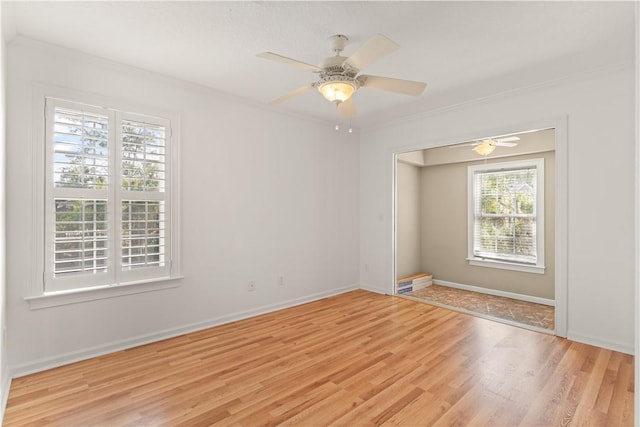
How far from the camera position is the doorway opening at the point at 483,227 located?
4.68m

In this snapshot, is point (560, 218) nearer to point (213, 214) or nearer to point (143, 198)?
point (213, 214)

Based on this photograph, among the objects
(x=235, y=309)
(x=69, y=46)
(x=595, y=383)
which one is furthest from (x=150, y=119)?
(x=595, y=383)

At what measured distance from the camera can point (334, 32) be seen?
7.98 feet

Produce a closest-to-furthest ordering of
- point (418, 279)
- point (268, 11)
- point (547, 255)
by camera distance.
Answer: point (268, 11) → point (547, 255) → point (418, 279)

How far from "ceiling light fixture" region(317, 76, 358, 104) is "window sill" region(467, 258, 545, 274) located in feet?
13.6

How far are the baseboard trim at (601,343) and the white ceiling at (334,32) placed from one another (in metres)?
2.58

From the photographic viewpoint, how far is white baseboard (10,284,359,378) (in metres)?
2.57

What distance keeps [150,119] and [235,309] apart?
228 cm

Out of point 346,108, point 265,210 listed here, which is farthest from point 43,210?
point 346,108

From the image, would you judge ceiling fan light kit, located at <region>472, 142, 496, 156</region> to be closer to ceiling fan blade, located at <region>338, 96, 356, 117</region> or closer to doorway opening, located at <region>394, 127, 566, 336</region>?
doorway opening, located at <region>394, 127, 566, 336</region>

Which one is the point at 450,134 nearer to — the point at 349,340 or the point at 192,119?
the point at 349,340

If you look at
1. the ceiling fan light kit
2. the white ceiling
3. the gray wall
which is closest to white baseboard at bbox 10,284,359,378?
the white ceiling

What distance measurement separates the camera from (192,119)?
3.47 metres

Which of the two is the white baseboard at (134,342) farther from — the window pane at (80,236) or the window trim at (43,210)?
the window pane at (80,236)
